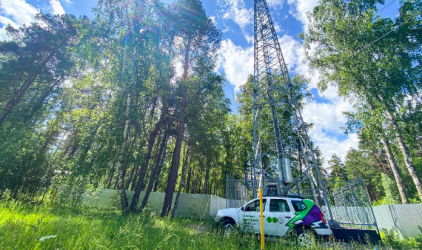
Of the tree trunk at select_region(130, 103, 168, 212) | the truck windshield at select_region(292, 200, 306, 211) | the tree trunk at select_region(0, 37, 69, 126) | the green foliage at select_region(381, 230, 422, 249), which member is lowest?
the green foliage at select_region(381, 230, 422, 249)

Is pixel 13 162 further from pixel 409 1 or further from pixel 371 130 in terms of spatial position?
pixel 409 1

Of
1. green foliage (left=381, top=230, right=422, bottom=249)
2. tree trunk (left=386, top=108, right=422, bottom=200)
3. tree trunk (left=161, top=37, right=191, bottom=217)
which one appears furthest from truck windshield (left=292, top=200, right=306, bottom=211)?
tree trunk (left=386, top=108, right=422, bottom=200)

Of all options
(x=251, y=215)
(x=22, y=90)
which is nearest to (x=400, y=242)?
(x=251, y=215)

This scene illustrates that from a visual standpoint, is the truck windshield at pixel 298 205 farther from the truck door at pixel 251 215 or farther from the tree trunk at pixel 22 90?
the tree trunk at pixel 22 90

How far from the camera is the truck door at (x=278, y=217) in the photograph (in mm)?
5188

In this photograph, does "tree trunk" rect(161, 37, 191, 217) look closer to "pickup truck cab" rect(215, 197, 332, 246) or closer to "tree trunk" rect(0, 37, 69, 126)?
"pickup truck cab" rect(215, 197, 332, 246)

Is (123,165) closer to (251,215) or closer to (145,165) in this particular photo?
(145,165)

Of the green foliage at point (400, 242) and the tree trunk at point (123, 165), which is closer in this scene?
the green foliage at point (400, 242)

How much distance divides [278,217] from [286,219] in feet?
0.78

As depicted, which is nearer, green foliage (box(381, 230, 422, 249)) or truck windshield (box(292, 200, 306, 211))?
truck windshield (box(292, 200, 306, 211))

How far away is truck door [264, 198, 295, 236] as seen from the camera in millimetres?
5188

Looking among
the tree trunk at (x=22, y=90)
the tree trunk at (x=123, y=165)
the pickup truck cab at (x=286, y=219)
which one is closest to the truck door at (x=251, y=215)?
the pickup truck cab at (x=286, y=219)

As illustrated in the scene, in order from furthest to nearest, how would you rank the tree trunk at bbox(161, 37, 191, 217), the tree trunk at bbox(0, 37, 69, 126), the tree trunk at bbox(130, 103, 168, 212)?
1. the tree trunk at bbox(0, 37, 69, 126)
2. the tree trunk at bbox(130, 103, 168, 212)
3. the tree trunk at bbox(161, 37, 191, 217)

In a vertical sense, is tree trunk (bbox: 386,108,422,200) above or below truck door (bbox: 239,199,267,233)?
above
